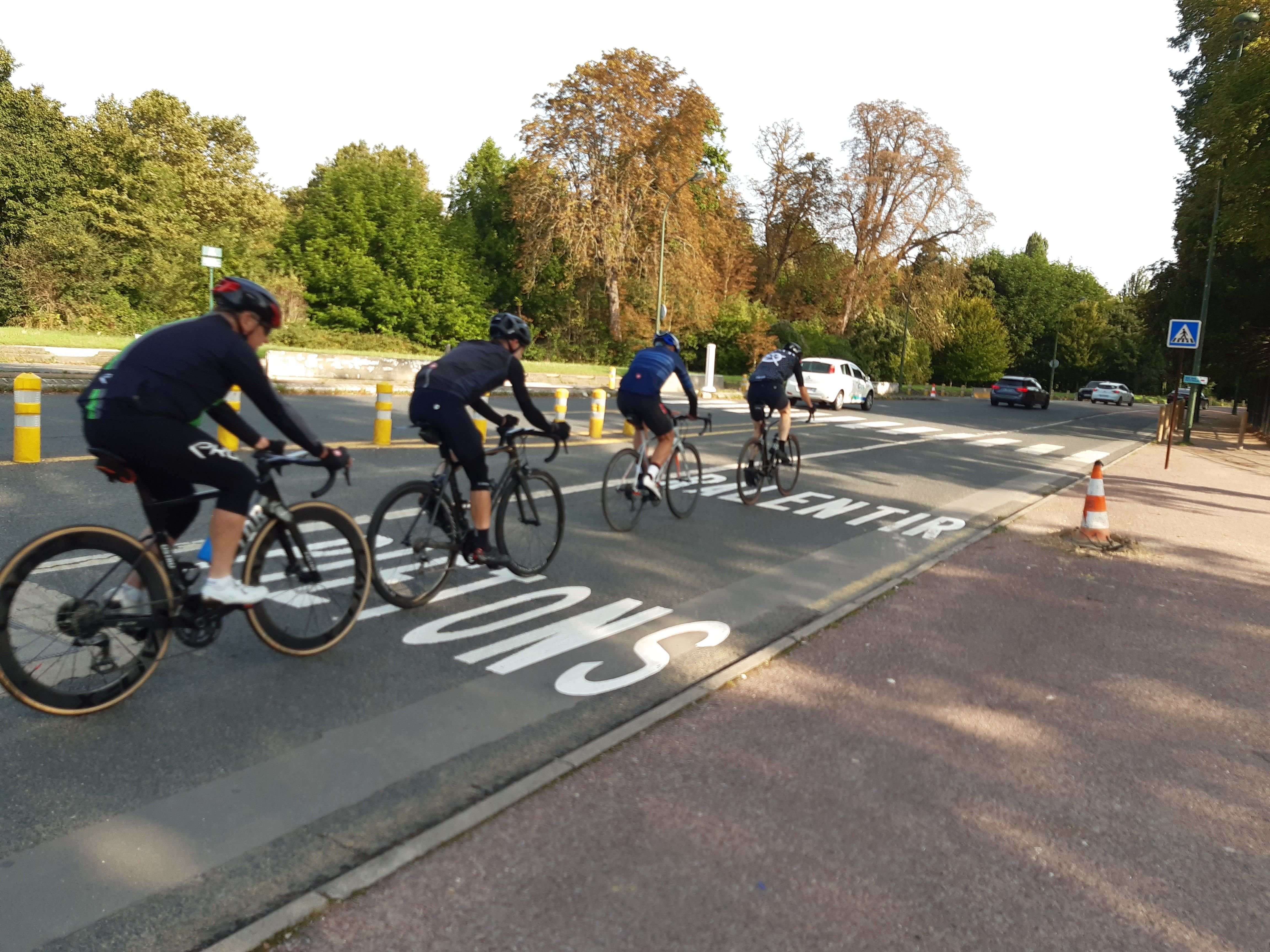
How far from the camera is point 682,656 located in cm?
557

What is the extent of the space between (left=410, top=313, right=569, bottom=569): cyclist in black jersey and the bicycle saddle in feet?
6.10

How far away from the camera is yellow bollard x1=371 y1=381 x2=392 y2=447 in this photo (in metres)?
13.3

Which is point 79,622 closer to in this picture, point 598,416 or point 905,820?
point 905,820

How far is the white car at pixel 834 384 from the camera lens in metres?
32.7

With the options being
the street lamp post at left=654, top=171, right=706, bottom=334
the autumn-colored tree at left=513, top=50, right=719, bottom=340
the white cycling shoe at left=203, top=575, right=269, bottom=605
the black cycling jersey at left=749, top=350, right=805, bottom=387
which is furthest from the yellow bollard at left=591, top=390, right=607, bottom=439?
the autumn-colored tree at left=513, top=50, right=719, bottom=340

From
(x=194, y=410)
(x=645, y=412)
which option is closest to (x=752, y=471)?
(x=645, y=412)

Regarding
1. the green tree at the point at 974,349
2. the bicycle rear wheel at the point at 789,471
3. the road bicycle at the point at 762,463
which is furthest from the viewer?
the green tree at the point at 974,349

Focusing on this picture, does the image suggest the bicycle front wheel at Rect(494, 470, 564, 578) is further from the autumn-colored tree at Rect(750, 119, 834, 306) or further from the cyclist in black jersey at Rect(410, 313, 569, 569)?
the autumn-colored tree at Rect(750, 119, 834, 306)

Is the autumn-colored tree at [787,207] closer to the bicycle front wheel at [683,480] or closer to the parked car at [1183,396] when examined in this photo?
the parked car at [1183,396]

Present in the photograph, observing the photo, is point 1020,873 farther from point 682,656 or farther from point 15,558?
point 15,558

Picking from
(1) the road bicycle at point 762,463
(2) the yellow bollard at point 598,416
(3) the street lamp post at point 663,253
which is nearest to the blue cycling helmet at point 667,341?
(1) the road bicycle at point 762,463

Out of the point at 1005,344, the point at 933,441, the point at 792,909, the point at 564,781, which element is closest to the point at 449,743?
the point at 564,781

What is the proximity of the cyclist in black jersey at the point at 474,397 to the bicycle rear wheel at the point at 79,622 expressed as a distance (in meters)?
2.01

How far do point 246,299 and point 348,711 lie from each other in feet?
6.09
